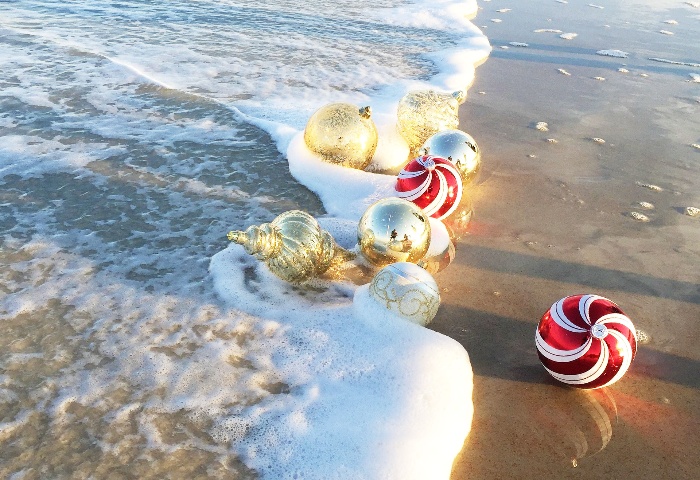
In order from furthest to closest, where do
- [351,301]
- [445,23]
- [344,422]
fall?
[445,23]
[351,301]
[344,422]

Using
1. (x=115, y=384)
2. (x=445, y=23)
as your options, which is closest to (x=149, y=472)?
(x=115, y=384)

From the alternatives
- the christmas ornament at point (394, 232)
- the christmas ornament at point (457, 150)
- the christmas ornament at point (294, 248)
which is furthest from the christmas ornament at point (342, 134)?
the christmas ornament at point (294, 248)

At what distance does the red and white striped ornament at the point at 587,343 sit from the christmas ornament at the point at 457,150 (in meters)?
2.27

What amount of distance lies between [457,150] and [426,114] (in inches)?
34.8

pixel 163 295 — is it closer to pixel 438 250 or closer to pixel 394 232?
pixel 394 232

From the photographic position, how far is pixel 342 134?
570cm

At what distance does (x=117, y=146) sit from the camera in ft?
21.4

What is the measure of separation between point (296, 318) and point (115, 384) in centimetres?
127

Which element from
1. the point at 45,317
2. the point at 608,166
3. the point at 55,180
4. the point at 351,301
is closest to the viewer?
the point at 45,317

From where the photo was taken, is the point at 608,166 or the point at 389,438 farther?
the point at 608,166

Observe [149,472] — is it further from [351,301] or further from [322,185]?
[322,185]

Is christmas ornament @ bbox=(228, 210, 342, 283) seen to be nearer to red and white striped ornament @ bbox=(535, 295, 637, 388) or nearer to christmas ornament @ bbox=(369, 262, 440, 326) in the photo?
christmas ornament @ bbox=(369, 262, 440, 326)

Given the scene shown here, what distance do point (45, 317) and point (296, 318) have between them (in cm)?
180

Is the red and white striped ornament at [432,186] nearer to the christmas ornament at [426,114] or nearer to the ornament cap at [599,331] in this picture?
the christmas ornament at [426,114]
